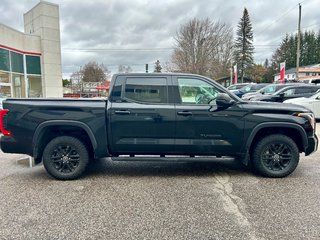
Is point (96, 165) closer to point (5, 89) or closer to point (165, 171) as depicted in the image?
point (165, 171)

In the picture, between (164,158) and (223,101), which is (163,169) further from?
(223,101)

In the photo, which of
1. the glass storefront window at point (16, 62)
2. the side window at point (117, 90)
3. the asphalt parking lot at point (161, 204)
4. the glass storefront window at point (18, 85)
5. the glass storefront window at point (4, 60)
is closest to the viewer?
the asphalt parking lot at point (161, 204)

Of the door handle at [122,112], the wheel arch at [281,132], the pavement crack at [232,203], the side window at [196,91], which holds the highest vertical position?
the side window at [196,91]

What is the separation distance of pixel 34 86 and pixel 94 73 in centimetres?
5150

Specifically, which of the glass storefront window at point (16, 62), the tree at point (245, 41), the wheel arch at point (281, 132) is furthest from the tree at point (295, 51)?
the wheel arch at point (281, 132)

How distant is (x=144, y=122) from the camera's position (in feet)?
15.0

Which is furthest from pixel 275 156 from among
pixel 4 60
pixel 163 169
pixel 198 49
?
pixel 198 49

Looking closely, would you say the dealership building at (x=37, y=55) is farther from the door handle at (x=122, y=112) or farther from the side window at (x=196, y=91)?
the side window at (x=196, y=91)

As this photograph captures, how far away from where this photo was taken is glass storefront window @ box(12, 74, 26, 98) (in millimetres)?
18344

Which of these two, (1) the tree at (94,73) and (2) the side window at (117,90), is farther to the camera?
(1) the tree at (94,73)

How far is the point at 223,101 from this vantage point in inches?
175

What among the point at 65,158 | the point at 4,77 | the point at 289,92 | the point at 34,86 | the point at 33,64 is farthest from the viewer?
the point at 34,86

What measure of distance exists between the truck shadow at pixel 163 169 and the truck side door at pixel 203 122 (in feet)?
1.98

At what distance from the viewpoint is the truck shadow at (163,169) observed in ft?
16.7
